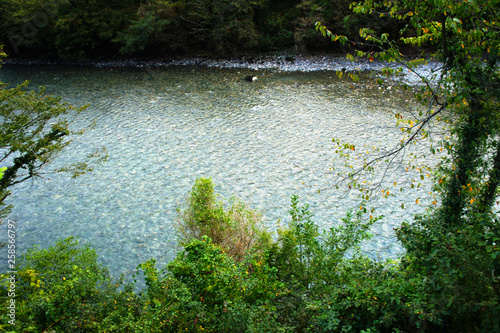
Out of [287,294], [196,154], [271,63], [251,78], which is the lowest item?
[196,154]

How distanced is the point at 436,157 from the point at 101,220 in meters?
10.3

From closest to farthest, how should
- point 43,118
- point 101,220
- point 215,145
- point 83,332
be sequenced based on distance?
point 83,332
point 43,118
point 101,220
point 215,145

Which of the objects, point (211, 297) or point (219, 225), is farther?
point (219, 225)

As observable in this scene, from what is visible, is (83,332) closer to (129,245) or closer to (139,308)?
(139,308)

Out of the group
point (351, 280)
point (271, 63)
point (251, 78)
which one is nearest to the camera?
point (351, 280)

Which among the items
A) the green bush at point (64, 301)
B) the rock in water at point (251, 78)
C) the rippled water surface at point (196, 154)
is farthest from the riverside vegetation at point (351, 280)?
the rock in water at point (251, 78)

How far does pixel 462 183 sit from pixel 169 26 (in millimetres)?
27623

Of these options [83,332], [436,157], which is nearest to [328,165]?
[436,157]

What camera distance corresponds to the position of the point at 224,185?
34.5 feet

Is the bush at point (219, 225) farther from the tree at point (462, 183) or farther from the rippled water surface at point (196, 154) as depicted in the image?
the tree at point (462, 183)

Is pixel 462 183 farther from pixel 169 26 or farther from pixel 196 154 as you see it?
pixel 169 26

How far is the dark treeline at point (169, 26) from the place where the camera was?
2644cm

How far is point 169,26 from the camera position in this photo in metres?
28.8

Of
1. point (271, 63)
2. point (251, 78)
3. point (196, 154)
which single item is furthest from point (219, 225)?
point (271, 63)
